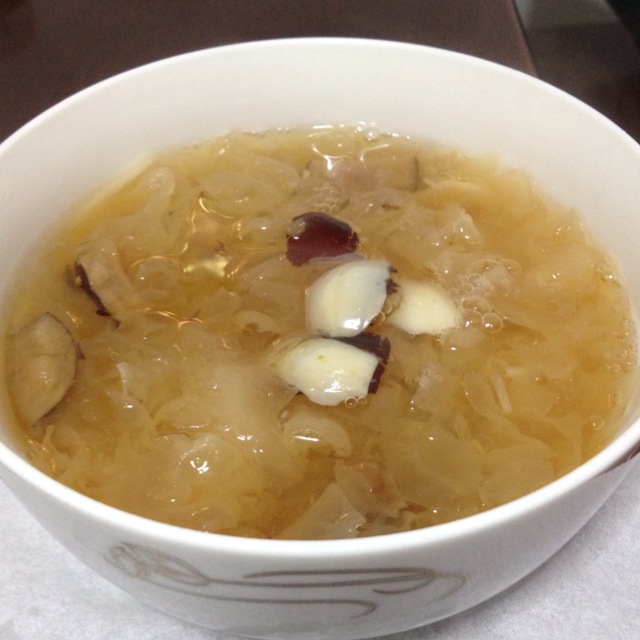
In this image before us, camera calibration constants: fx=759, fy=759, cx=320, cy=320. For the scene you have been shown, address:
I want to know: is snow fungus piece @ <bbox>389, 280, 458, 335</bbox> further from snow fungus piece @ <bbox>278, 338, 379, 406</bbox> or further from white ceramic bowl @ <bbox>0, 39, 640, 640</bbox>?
white ceramic bowl @ <bbox>0, 39, 640, 640</bbox>

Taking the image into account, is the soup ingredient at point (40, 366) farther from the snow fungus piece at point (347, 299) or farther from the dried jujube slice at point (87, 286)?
the snow fungus piece at point (347, 299)

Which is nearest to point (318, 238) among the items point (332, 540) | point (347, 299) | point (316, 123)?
point (347, 299)

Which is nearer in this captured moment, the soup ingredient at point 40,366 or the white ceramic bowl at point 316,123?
the white ceramic bowl at point 316,123

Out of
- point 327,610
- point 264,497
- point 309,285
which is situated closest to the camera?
point 327,610

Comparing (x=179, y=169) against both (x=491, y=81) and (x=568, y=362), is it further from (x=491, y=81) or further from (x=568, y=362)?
(x=568, y=362)

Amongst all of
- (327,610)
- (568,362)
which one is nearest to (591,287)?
(568,362)

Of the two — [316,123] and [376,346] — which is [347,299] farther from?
[316,123]

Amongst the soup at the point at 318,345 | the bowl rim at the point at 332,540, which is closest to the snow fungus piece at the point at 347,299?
the soup at the point at 318,345
